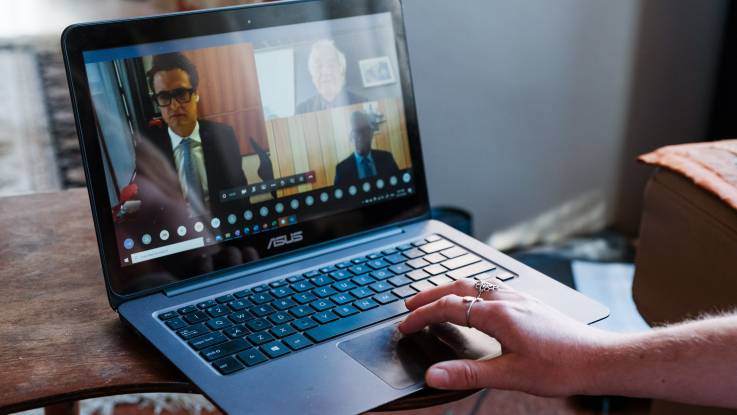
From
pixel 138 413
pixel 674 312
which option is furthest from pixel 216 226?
pixel 138 413

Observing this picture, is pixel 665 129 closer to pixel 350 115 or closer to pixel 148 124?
pixel 350 115

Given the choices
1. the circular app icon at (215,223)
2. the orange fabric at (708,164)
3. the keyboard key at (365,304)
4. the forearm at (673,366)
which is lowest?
the forearm at (673,366)

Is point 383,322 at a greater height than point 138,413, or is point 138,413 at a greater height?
point 383,322

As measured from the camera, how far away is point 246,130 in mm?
902

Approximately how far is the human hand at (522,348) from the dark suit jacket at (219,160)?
0.89 ft

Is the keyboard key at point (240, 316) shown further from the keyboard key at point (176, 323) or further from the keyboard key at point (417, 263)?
the keyboard key at point (417, 263)

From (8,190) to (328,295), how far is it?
1.24 meters

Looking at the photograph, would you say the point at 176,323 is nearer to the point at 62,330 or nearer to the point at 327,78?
the point at 62,330

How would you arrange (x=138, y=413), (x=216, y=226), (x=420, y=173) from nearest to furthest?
(x=216, y=226) < (x=420, y=173) < (x=138, y=413)

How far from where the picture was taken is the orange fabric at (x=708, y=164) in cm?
101

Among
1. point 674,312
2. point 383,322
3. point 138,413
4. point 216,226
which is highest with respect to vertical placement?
point 216,226

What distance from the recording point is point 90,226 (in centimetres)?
103

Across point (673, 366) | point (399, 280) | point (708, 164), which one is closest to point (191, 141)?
point (399, 280)

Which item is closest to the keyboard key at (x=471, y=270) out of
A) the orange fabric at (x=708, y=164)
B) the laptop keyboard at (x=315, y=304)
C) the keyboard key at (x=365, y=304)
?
the laptop keyboard at (x=315, y=304)
